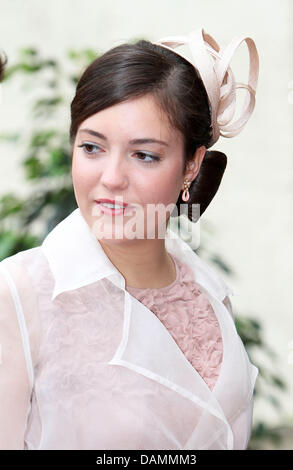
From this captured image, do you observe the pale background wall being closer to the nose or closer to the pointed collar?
the pointed collar

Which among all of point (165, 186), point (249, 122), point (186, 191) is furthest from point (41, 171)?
point (249, 122)

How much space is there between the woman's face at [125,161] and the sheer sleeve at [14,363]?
0.74ft

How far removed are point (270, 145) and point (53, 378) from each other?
2.62 meters

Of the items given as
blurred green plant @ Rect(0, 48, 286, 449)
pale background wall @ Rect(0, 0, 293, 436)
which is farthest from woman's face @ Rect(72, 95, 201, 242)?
pale background wall @ Rect(0, 0, 293, 436)

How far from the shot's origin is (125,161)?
1147mm

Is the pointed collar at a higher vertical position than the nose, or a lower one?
lower

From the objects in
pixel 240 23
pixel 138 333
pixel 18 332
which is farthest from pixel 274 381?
pixel 240 23

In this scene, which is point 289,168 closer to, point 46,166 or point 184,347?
point 46,166

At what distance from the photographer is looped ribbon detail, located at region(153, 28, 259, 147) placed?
50.6 inches

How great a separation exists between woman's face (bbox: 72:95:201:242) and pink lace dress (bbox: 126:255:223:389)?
0.66 feet

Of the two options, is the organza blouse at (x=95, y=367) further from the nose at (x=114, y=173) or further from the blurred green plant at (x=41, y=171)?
the blurred green plant at (x=41, y=171)

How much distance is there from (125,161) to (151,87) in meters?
0.15

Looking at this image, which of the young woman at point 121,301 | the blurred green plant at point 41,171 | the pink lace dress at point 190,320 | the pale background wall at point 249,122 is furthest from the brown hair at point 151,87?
the pale background wall at point 249,122

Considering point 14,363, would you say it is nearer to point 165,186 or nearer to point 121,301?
point 121,301
